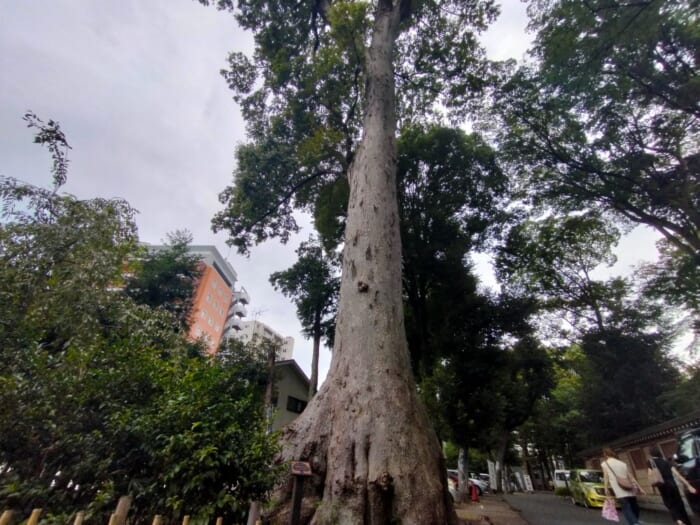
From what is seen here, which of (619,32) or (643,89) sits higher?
(643,89)

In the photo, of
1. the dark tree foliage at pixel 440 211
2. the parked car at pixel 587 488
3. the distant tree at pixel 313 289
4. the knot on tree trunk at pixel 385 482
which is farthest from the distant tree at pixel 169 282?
the parked car at pixel 587 488

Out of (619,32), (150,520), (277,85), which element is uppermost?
(277,85)

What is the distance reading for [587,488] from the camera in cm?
1127

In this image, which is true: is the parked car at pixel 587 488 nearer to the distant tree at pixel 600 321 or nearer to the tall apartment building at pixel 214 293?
the distant tree at pixel 600 321

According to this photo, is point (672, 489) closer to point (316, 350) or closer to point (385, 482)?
point (385, 482)

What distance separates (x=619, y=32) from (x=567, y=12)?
129 centimetres

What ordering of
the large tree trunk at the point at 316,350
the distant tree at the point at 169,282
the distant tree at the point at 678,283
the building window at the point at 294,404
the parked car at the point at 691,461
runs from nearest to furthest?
1. the parked car at the point at 691,461
2. the distant tree at the point at 678,283
3. the distant tree at the point at 169,282
4. the large tree trunk at the point at 316,350
5. the building window at the point at 294,404

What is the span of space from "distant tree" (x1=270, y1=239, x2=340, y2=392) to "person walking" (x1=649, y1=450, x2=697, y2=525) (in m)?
11.0

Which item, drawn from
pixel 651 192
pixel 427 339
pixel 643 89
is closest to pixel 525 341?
pixel 427 339

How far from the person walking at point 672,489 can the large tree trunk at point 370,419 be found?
419 cm

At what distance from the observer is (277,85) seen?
30.5 feet

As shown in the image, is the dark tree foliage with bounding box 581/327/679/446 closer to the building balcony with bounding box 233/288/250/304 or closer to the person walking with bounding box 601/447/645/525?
the person walking with bounding box 601/447/645/525

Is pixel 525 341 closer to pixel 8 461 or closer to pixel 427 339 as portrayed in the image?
pixel 427 339

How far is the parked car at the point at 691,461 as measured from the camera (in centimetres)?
539
